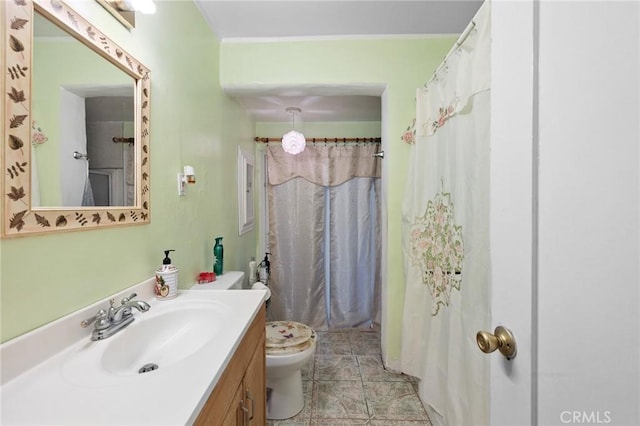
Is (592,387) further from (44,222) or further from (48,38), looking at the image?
(48,38)

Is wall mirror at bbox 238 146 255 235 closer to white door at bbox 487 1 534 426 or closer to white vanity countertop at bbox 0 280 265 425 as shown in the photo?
white vanity countertop at bbox 0 280 265 425

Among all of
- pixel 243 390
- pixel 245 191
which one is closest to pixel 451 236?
pixel 243 390

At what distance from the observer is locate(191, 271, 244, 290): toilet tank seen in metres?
1.47

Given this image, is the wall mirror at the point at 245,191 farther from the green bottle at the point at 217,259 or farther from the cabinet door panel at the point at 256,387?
the cabinet door panel at the point at 256,387

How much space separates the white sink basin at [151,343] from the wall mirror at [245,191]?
1347mm

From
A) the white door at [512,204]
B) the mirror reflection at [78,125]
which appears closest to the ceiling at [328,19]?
the mirror reflection at [78,125]

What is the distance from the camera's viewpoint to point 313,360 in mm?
2250

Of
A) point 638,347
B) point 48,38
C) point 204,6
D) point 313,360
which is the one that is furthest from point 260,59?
point 313,360

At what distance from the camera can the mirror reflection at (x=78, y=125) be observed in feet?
2.34

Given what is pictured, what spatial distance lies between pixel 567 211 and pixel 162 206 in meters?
1.36

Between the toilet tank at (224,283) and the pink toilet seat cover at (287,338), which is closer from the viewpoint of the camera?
the toilet tank at (224,283)

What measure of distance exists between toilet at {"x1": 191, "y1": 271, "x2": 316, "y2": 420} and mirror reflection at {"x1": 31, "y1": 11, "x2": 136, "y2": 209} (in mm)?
773

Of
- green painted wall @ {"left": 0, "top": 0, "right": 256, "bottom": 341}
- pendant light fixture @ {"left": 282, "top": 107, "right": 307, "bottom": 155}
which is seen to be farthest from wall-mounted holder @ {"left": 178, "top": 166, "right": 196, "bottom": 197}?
pendant light fixture @ {"left": 282, "top": 107, "right": 307, "bottom": 155}

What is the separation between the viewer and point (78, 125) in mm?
836
